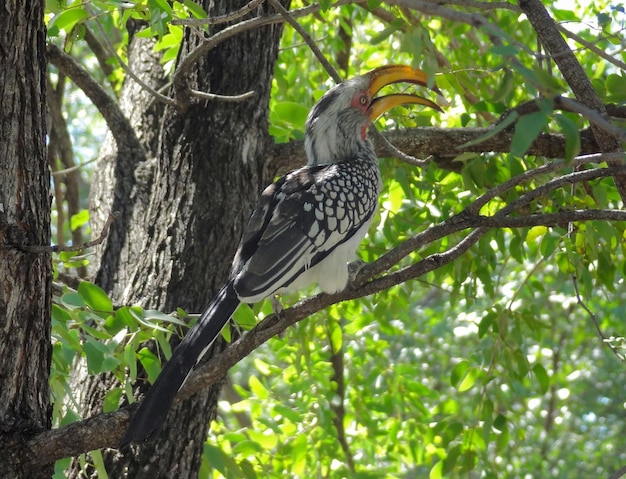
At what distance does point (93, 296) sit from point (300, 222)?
81 cm

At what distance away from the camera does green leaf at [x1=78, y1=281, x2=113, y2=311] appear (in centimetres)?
249

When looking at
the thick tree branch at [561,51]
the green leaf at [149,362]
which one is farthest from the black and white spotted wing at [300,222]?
the thick tree branch at [561,51]

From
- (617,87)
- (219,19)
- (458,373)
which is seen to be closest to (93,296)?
(219,19)

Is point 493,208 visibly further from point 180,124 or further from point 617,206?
Answer: point 180,124

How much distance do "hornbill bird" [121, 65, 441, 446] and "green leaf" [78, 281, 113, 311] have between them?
0.98ft

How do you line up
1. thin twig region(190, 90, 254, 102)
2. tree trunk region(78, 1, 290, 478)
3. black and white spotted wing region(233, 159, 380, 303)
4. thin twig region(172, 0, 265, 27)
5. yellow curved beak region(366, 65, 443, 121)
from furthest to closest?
yellow curved beak region(366, 65, 443, 121) → thin twig region(190, 90, 254, 102) → tree trunk region(78, 1, 290, 478) → black and white spotted wing region(233, 159, 380, 303) → thin twig region(172, 0, 265, 27)

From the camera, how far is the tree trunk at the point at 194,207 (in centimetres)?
298

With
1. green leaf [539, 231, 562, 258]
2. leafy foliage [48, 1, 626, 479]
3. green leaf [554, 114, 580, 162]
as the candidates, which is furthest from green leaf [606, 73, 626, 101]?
green leaf [554, 114, 580, 162]

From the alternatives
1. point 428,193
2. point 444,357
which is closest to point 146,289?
point 428,193

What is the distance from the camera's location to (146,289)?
315 centimetres

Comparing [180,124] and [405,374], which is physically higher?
[180,124]

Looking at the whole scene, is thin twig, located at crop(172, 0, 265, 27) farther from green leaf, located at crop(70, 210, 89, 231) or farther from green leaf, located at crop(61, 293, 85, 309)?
green leaf, located at crop(70, 210, 89, 231)

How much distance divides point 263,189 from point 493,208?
3.19 feet

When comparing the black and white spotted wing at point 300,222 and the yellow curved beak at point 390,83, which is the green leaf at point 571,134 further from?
the yellow curved beak at point 390,83
